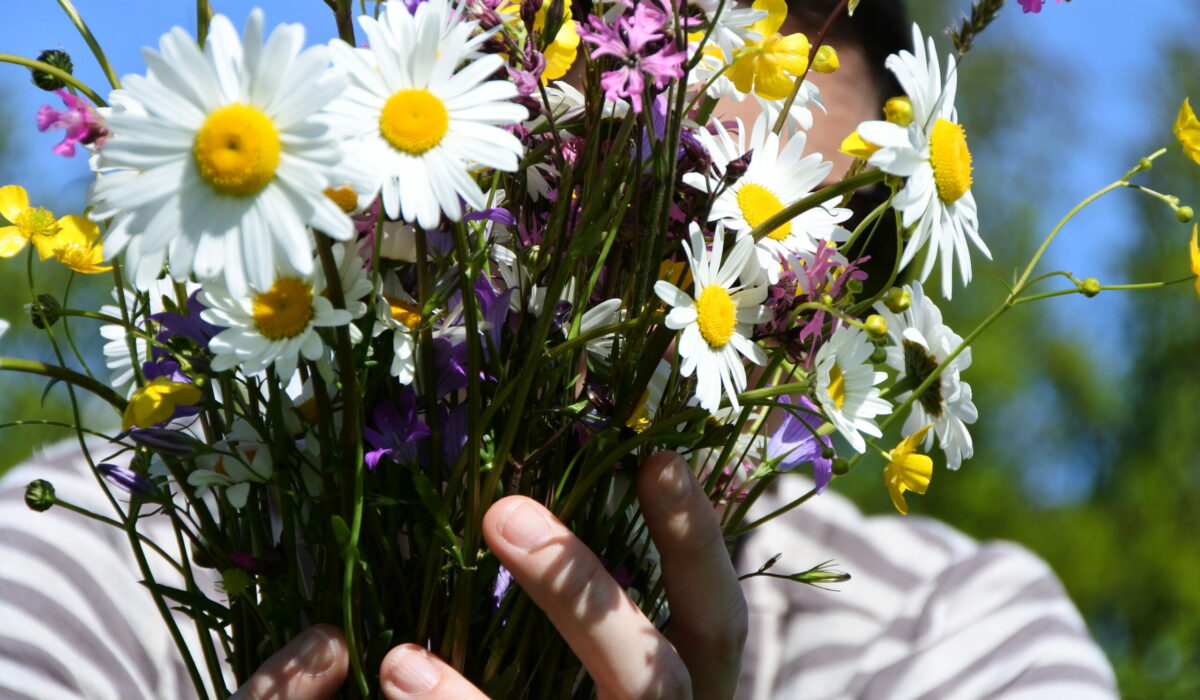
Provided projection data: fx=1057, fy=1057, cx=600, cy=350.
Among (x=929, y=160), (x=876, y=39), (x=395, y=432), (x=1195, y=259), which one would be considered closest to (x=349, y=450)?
(x=395, y=432)

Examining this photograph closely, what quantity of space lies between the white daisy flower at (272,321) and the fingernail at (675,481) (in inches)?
5.9

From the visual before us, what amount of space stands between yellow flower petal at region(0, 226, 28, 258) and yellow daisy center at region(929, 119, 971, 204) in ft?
1.17

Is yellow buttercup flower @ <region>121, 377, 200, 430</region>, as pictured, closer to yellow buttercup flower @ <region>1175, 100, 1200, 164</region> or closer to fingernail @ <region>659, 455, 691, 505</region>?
fingernail @ <region>659, 455, 691, 505</region>

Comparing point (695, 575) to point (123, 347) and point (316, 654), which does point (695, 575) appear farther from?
point (123, 347)

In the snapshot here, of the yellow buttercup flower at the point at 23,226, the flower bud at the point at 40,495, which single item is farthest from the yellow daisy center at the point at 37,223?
the flower bud at the point at 40,495

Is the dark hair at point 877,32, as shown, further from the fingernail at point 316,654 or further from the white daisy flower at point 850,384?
the fingernail at point 316,654

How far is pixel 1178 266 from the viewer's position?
16.9 feet

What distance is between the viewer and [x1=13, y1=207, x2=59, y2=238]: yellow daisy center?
428 millimetres

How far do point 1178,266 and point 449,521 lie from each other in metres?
5.56

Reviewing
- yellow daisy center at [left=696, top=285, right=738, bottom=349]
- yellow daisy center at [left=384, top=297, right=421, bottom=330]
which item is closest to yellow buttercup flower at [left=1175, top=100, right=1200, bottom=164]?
yellow daisy center at [left=696, top=285, right=738, bottom=349]

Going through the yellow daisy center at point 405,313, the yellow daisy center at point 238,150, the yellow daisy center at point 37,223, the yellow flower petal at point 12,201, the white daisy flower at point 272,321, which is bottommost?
the yellow daisy center at point 405,313

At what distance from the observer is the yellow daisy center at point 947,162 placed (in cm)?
38

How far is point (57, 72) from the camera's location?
0.38 m

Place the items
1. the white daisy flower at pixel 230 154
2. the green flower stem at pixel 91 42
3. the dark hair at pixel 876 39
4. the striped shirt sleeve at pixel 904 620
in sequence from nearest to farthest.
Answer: the white daisy flower at pixel 230 154
the green flower stem at pixel 91 42
the dark hair at pixel 876 39
the striped shirt sleeve at pixel 904 620
